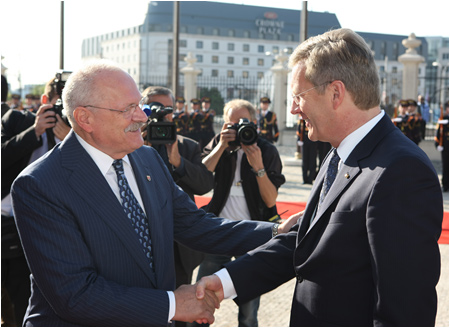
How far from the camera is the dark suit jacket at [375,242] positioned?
2.13 m

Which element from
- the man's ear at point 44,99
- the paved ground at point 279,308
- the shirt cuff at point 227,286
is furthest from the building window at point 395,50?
the shirt cuff at point 227,286

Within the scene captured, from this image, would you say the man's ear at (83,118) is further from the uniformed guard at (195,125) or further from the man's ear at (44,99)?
the uniformed guard at (195,125)

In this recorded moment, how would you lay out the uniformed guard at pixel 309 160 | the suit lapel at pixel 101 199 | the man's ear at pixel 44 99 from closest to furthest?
the suit lapel at pixel 101 199, the man's ear at pixel 44 99, the uniformed guard at pixel 309 160

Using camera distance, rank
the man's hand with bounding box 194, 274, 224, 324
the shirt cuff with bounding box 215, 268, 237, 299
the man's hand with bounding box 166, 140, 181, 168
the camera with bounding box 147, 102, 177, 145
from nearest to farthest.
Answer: the man's hand with bounding box 194, 274, 224, 324
the shirt cuff with bounding box 215, 268, 237, 299
the camera with bounding box 147, 102, 177, 145
the man's hand with bounding box 166, 140, 181, 168

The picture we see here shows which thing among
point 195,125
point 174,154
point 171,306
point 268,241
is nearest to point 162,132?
point 174,154

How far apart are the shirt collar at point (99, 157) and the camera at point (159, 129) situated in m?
1.40

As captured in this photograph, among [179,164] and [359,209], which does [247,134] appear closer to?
[179,164]

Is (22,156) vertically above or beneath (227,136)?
beneath

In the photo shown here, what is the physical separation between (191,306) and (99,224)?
58cm

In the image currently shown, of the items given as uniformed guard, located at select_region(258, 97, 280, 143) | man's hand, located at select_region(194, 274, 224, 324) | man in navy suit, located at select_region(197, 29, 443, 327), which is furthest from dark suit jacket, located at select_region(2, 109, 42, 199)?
uniformed guard, located at select_region(258, 97, 280, 143)

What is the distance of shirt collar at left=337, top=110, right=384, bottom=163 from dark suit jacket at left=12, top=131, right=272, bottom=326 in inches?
36.5

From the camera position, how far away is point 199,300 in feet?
9.27

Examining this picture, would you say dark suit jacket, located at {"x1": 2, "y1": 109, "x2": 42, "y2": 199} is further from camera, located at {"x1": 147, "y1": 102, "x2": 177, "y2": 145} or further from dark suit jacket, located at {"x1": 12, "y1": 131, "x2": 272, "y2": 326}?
dark suit jacket, located at {"x1": 12, "y1": 131, "x2": 272, "y2": 326}

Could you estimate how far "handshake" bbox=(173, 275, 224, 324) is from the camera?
270 cm
